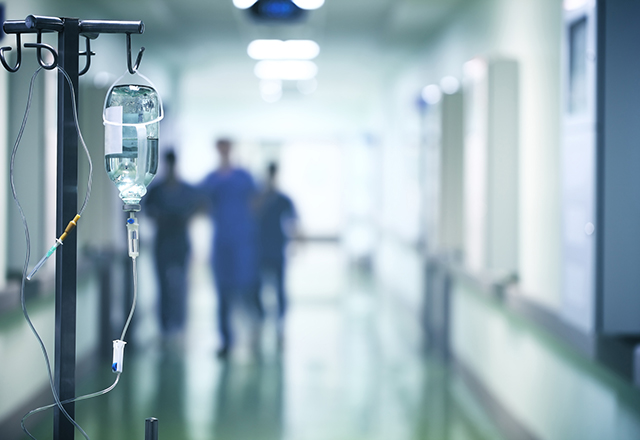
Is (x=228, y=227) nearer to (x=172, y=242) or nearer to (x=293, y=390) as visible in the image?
(x=172, y=242)

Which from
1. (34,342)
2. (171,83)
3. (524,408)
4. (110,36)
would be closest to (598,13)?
(524,408)

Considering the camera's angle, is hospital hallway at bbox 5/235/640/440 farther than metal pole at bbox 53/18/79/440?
Yes

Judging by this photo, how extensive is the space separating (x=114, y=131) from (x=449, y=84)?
3.64 m

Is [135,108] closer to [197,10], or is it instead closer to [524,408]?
[524,408]

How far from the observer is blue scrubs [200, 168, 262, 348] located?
4621 millimetres

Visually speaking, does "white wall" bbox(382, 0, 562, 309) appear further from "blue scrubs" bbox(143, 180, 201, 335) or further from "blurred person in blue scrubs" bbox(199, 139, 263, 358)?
"blue scrubs" bbox(143, 180, 201, 335)

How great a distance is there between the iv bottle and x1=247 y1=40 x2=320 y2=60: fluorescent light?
4.22 meters

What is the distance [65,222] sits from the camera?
156 centimetres

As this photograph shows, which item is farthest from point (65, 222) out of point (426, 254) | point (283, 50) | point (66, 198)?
point (283, 50)

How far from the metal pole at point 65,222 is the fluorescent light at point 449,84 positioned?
314 cm

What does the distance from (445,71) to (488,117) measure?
1806 mm

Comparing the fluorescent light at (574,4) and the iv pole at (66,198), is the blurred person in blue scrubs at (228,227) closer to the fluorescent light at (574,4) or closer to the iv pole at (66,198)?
the fluorescent light at (574,4)

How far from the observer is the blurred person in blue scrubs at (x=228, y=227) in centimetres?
462

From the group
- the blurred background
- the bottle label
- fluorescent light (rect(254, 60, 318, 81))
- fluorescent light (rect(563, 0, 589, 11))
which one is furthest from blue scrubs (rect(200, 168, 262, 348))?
the bottle label
